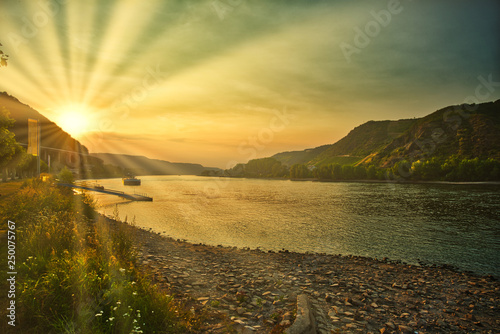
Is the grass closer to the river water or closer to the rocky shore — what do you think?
the rocky shore

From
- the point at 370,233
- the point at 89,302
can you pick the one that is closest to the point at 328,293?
the point at 89,302

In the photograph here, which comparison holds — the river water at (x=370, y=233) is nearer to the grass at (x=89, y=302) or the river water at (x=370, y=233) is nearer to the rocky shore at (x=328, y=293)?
→ the rocky shore at (x=328, y=293)

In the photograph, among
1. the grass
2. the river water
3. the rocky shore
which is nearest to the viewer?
the grass

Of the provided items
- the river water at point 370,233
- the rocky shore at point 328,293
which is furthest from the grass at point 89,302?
the river water at point 370,233

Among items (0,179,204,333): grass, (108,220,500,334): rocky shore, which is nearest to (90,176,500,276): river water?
(108,220,500,334): rocky shore

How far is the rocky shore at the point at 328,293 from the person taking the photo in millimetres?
11172

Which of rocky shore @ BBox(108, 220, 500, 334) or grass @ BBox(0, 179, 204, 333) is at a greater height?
grass @ BBox(0, 179, 204, 333)

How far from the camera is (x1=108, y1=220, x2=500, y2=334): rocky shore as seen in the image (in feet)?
36.7

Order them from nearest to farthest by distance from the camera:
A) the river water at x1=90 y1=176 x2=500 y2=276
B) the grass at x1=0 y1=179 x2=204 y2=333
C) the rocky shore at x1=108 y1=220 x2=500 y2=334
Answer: the grass at x1=0 y1=179 x2=204 y2=333
the rocky shore at x1=108 y1=220 x2=500 y2=334
the river water at x1=90 y1=176 x2=500 y2=276

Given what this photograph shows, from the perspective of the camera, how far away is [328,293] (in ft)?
49.3

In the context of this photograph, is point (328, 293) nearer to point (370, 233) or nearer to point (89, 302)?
point (89, 302)

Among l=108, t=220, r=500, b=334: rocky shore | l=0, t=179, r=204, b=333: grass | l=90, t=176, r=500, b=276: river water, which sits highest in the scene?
l=0, t=179, r=204, b=333: grass

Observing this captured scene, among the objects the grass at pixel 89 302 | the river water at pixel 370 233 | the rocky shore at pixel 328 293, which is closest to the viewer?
the grass at pixel 89 302

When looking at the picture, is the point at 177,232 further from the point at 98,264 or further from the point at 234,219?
the point at 98,264
